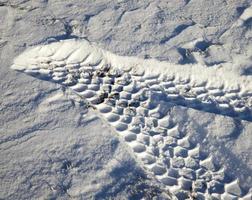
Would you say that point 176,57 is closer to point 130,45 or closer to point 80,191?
point 130,45

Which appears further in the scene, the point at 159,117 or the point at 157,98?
the point at 157,98

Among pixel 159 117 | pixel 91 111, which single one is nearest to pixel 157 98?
pixel 159 117

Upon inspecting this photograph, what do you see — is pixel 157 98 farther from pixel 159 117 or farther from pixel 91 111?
pixel 91 111

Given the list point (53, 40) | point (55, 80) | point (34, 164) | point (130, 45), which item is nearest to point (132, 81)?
point (130, 45)
